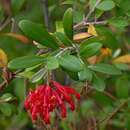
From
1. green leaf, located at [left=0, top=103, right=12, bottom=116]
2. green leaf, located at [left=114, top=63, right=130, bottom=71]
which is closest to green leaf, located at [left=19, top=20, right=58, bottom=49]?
green leaf, located at [left=0, top=103, right=12, bottom=116]

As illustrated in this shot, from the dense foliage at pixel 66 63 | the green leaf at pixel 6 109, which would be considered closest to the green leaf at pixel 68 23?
the dense foliage at pixel 66 63

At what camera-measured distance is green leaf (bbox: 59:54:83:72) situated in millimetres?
1069

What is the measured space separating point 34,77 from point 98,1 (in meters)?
0.31

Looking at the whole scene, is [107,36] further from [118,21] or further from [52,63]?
[52,63]

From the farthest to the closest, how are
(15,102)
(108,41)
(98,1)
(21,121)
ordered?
(21,121) → (108,41) → (15,102) → (98,1)

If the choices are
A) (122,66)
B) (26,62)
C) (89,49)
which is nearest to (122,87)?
(122,66)

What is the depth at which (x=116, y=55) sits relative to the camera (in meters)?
1.78

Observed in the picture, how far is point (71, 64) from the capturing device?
3.51ft

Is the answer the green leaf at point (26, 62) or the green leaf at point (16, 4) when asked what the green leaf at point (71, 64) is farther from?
the green leaf at point (16, 4)

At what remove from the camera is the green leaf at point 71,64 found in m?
1.07

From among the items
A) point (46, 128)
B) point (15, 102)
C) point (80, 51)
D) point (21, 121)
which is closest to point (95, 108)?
point (21, 121)

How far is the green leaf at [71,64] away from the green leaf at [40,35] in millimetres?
72

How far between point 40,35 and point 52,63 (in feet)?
0.40

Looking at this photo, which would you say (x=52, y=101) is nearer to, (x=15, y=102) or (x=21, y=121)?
(x=15, y=102)
